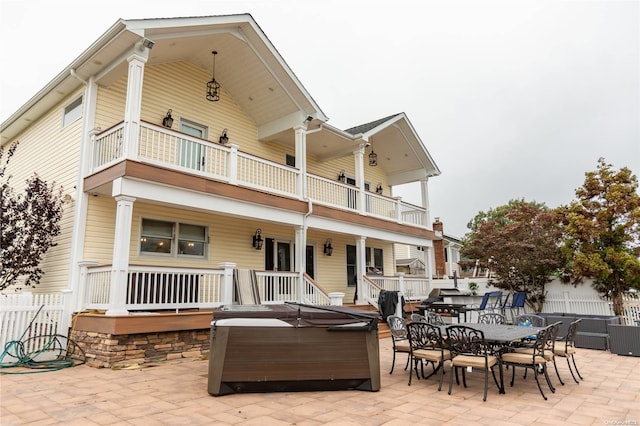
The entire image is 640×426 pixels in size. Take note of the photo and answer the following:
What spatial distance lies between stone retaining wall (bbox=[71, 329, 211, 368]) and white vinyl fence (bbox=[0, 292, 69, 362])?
0.48 m

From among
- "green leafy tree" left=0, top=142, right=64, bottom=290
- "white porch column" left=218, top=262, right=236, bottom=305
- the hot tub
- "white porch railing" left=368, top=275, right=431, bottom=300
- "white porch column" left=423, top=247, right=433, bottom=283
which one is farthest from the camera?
"white porch column" left=423, top=247, right=433, bottom=283

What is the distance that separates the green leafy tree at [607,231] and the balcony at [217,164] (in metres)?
6.57

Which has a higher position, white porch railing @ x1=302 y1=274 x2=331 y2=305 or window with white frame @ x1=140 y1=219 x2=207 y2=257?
window with white frame @ x1=140 y1=219 x2=207 y2=257

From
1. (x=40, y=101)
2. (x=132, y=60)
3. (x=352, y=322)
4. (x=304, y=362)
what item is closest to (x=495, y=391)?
(x=352, y=322)

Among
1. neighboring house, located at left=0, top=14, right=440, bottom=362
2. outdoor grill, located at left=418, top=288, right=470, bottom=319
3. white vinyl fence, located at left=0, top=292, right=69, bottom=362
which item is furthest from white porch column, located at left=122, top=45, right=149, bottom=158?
outdoor grill, located at left=418, top=288, right=470, bottom=319

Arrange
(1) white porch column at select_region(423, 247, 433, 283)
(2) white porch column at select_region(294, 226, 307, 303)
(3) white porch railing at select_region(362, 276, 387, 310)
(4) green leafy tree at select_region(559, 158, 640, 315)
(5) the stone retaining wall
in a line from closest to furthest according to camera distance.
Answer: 1. (5) the stone retaining wall
2. (2) white porch column at select_region(294, 226, 307, 303)
3. (4) green leafy tree at select_region(559, 158, 640, 315)
4. (3) white porch railing at select_region(362, 276, 387, 310)
5. (1) white porch column at select_region(423, 247, 433, 283)

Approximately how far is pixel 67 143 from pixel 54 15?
7.43m

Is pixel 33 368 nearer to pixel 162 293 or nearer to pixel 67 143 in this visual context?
pixel 162 293

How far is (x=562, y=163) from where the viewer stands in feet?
82.8

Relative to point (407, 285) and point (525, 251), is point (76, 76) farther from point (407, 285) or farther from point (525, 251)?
point (525, 251)

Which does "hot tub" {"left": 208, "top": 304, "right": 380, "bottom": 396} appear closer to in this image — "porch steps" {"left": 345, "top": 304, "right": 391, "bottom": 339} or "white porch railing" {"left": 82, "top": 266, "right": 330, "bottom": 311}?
"white porch railing" {"left": 82, "top": 266, "right": 330, "bottom": 311}

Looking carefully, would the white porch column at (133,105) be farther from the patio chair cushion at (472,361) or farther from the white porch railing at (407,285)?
the white porch railing at (407,285)

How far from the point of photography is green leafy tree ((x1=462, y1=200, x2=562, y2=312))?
14.4 m

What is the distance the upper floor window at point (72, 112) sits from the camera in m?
10.1
